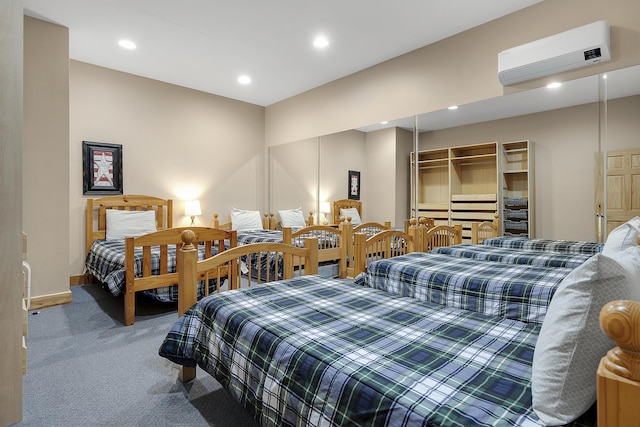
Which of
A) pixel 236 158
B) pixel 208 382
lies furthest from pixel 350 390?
pixel 236 158

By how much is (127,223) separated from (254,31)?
260cm

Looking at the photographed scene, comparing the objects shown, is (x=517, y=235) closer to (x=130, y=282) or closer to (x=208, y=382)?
(x=208, y=382)

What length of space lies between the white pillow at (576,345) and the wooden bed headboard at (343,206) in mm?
3539

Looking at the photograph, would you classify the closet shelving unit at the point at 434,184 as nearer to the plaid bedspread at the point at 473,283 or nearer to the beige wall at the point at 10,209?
the plaid bedspread at the point at 473,283

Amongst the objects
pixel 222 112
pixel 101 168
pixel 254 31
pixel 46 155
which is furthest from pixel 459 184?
pixel 101 168

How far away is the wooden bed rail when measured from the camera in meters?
0.54

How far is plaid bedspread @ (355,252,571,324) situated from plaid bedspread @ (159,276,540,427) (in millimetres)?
272

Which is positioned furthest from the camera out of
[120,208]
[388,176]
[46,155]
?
[120,208]

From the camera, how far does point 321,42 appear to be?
11.5ft

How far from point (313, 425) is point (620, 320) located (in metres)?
0.80

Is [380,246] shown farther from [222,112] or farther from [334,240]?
[222,112]

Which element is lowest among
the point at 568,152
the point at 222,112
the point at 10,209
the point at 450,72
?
the point at 10,209

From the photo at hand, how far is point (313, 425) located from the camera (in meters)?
Answer: 0.99

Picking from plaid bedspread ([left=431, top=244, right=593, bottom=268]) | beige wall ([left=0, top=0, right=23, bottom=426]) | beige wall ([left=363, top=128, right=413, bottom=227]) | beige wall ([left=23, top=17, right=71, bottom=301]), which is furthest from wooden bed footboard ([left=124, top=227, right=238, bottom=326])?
plaid bedspread ([left=431, top=244, right=593, bottom=268])
